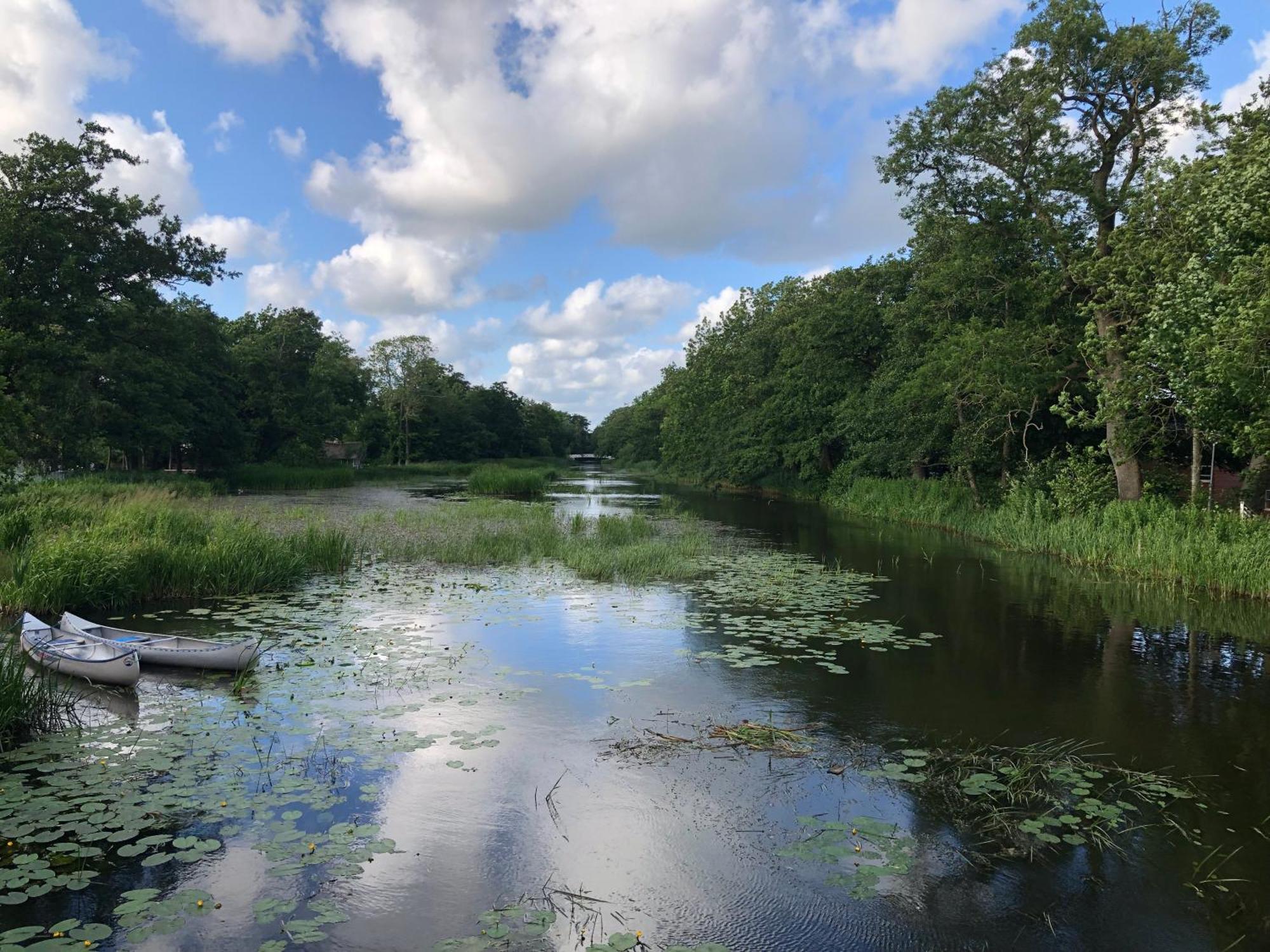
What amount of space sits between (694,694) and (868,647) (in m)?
3.24

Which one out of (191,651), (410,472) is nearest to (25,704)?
(191,651)

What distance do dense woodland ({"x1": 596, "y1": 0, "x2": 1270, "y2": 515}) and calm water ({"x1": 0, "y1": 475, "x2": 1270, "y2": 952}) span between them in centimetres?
554

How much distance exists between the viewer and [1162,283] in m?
14.8

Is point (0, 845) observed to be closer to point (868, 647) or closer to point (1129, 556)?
point (868, 647)

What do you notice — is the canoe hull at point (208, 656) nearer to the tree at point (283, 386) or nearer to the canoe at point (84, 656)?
the canoe at point (84, 656)

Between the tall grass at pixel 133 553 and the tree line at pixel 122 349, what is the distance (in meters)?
1.45

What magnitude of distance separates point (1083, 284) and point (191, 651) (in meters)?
21.5

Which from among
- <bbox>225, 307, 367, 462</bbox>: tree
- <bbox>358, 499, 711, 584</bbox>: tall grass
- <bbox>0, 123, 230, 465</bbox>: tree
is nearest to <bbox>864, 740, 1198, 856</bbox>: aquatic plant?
<bbox>358, 499, 711, 584</bbox>: tall grass

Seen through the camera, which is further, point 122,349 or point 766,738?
point 122,349

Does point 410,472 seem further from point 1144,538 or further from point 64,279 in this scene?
point 1144,538

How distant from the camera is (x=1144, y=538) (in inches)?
635

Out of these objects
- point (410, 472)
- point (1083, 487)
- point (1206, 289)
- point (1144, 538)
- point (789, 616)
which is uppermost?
point (1206, 289)

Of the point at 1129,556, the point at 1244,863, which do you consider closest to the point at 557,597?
the point at 1244,863

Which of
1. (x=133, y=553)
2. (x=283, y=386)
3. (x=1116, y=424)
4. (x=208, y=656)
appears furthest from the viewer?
(x=283, y=386)
